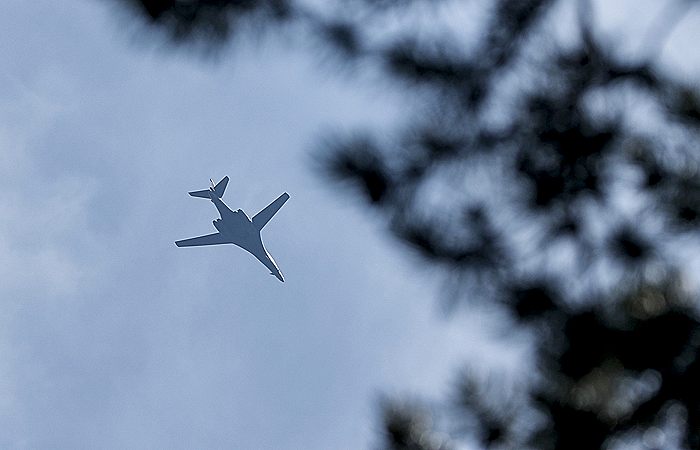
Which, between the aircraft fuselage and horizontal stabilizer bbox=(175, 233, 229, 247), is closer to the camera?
the aircraft fuselage

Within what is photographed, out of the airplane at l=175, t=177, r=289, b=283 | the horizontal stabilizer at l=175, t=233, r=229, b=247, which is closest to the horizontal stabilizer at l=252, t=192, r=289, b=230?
the airplane at l=175, t=177, r=289, b=283

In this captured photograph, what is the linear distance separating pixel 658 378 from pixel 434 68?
1.43 metres

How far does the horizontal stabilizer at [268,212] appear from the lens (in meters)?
29.6

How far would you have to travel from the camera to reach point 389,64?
12.7 ft

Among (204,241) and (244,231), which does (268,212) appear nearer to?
(244,231)

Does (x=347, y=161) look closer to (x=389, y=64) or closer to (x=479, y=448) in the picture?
(x=389, y=64)

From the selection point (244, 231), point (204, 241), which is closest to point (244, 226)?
point (244, 231)

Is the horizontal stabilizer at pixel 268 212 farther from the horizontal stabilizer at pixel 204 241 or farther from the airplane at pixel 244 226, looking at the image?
the horizontal stabilizer at pixel 204 241

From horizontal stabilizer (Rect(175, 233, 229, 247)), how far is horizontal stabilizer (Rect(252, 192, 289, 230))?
1171 mm

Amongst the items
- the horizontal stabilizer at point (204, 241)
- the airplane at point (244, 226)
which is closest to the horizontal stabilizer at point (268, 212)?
the airplane at point (244, 226)

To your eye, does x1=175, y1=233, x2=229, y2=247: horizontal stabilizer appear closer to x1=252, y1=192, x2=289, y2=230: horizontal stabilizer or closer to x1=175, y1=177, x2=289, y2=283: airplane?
x1=175, y1=177, x2=289, y2=283: airplane

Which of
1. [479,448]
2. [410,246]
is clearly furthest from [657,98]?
[479,448]

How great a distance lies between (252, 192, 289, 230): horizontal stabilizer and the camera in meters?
29.6

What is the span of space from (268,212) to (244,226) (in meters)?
0.90
